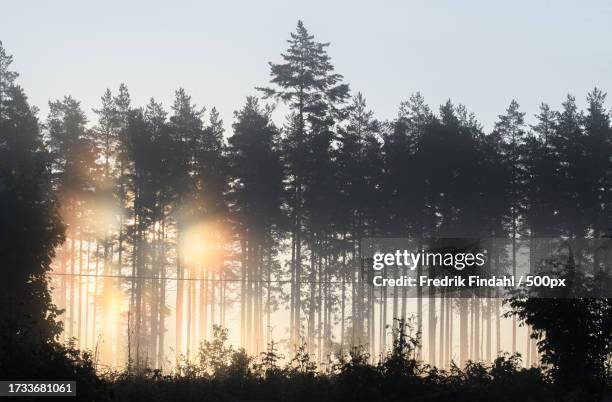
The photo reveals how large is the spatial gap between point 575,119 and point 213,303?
86.1ft

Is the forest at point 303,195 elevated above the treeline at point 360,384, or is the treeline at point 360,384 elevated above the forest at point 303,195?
the forest at point 303,195

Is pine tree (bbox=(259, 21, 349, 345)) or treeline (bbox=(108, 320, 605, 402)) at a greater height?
pine tree (bbox=(259, 21, 349, 345))

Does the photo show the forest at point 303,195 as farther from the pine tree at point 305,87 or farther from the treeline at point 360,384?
the treeline at point 360,384

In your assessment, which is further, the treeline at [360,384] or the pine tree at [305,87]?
the pine tree at [305,87]

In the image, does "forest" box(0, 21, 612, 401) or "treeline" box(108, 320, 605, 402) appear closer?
"treeline" box(108, 320, 605, 402)

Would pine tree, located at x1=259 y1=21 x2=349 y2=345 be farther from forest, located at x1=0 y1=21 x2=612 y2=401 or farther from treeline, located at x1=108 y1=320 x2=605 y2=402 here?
treeline, located at x1=108 y1=320 x2=605 y2=402

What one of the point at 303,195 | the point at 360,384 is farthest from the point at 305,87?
the point at 360,384

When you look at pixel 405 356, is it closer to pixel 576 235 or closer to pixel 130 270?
pixel 576 235

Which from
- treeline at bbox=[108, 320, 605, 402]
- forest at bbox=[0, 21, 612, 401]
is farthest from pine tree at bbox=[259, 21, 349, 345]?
treeline at bbox=[108, 320, 605, 402]

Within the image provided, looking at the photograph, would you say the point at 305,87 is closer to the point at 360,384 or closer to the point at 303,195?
the point at 303,195

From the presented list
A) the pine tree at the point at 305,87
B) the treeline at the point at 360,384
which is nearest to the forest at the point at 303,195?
the pine tree at the point at 305,87

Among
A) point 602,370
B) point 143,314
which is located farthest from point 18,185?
point 143,314

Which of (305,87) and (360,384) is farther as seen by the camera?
(305,87)

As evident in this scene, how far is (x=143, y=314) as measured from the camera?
5131cm
